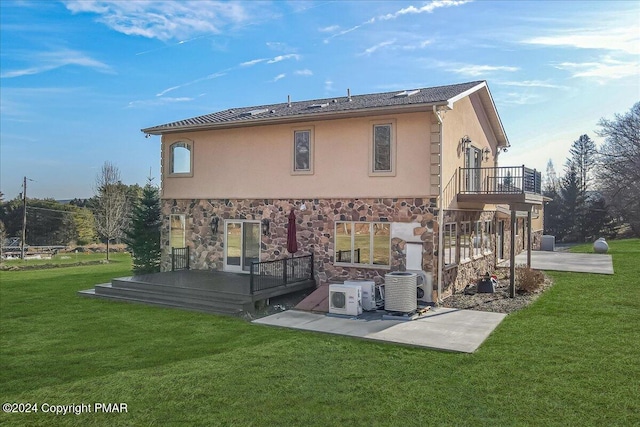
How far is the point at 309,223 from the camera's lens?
14.3 metres

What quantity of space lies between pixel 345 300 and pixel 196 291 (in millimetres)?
4221

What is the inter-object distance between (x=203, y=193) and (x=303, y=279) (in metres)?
5.29

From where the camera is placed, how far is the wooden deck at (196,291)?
11.6m

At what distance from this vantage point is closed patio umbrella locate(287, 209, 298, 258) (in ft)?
44.9

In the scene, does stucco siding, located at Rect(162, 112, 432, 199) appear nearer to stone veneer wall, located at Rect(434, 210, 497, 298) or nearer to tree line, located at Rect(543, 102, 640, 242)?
stone veneer wall, located at Rect(434, 210, 497, 298)

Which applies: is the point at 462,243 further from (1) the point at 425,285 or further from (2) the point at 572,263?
(2) the point at 572,263

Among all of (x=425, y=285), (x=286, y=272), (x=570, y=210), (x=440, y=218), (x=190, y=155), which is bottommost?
(x=425, y=285)

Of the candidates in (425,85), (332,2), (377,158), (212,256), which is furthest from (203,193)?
(425,85)

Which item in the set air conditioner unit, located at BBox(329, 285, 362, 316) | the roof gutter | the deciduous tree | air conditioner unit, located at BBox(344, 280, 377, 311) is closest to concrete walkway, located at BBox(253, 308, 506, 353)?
air conditioner unit, located at BBox(329, 285, 362, 316)

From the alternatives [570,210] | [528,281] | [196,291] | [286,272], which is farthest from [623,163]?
[196,291]

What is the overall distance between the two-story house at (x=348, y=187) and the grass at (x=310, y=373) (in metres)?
3.87

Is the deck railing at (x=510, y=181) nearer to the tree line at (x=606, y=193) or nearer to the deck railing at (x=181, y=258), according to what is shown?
the deck railing at (x=181, y=258)

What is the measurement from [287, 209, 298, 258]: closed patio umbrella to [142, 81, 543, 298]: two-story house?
1.96ft

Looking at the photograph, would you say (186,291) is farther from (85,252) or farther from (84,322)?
(85,252)
